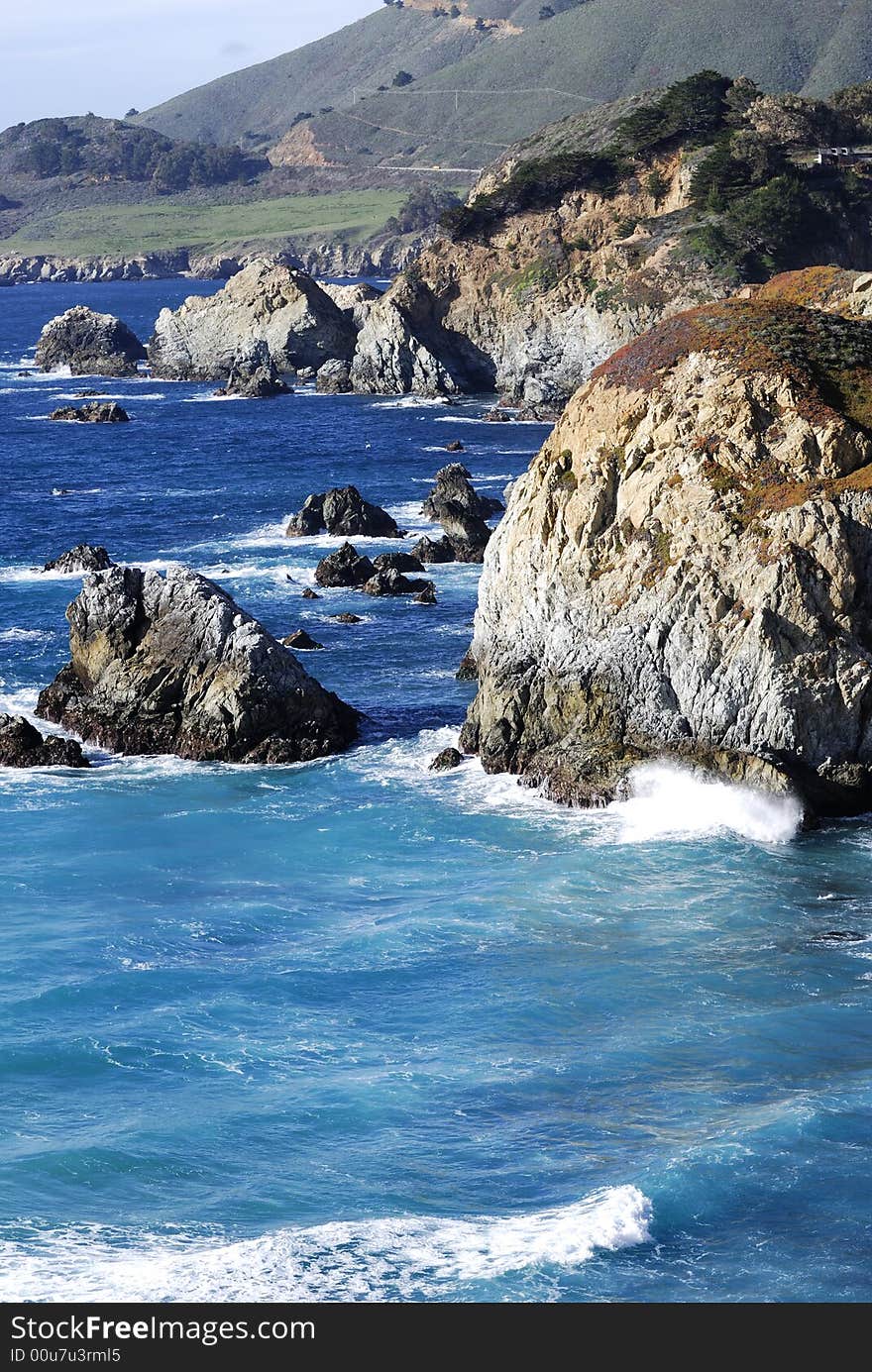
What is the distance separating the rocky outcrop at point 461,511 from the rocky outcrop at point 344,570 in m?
6.34

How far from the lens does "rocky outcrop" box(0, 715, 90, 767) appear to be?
172 feet

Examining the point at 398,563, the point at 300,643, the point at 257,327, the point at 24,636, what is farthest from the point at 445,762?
the point at 257,327

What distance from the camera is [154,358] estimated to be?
16488cm

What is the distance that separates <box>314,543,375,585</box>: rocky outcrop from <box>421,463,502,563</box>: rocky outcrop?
634 cm

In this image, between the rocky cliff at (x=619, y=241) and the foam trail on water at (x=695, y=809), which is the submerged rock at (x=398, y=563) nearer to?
the foam trail on water at (x=695, y=809)

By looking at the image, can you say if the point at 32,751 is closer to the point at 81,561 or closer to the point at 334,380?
the point at 81,561

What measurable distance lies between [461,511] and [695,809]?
41.3m

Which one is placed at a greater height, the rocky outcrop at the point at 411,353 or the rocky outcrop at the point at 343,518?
the rocky outcrop at the point at 411,353

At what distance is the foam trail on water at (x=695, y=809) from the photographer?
4388cm

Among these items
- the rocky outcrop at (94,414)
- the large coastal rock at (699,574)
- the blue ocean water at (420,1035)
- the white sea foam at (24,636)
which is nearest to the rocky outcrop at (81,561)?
the white sea foam at (24,636)

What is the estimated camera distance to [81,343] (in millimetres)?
171875

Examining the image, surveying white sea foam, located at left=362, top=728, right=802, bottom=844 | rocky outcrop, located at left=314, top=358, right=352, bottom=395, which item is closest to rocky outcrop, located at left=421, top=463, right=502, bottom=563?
white sea foam, located at left=362, top=728, right=802, bottom=844

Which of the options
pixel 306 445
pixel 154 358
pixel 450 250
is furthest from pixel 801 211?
pixel 154 358
